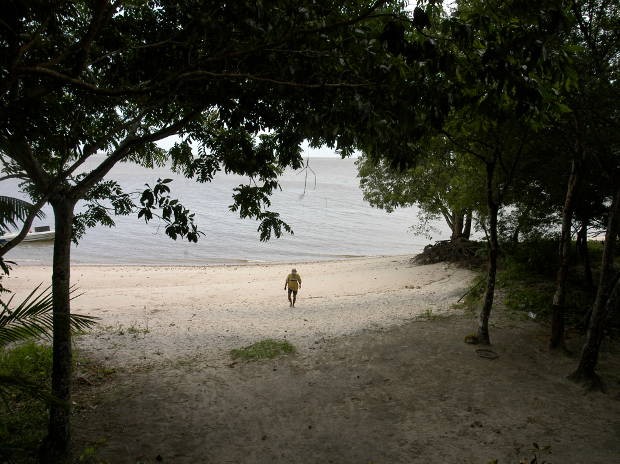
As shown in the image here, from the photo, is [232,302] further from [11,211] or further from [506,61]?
[506,61]

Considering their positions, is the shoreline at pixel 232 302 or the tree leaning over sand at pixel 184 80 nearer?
the tree leaning over sand at pixel 184 80

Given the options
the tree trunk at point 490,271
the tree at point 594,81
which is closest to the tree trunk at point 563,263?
the tree at point 594,81

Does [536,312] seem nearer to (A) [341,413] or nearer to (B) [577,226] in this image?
(B) [577,226]

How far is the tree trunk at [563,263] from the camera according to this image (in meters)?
7.80

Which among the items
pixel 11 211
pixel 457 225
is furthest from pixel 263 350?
pixel 457 225

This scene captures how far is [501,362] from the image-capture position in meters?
7.86

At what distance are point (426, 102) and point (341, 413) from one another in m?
4.68

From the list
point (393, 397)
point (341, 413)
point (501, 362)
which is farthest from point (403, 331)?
point (341, 413)

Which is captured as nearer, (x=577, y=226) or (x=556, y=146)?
(x=556, y=146)

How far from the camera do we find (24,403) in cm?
618

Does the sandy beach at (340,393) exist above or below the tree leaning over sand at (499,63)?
below

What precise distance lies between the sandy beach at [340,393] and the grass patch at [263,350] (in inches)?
9.5

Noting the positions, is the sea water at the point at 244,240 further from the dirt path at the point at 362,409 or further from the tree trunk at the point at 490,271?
the dirt path at the point at 362,409

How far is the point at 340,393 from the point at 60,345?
423 centimetres
